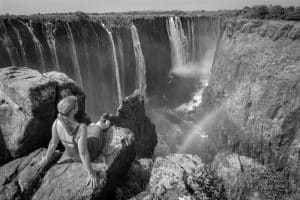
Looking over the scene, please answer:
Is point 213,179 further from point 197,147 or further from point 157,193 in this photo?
point 197,147

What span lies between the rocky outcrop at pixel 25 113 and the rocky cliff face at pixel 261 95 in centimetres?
1152

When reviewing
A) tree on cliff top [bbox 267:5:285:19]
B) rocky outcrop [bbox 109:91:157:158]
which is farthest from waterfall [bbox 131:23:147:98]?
tree on cliff top [bbox 267:5:285:19]

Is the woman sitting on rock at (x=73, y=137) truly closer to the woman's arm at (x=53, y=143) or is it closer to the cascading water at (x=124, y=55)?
the woman's arm at (x=53, y=143)

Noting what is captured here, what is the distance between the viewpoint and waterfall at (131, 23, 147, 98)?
2581 centimetres

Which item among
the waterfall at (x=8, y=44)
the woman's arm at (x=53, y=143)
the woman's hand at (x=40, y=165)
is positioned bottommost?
the woman's hand at (x=40, y=165)

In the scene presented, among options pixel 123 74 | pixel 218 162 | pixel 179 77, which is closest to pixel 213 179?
pixel 218 162

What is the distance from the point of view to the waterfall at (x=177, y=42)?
102 ft

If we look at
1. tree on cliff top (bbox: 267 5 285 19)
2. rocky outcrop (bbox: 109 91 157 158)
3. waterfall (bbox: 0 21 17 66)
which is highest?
tree on cliff top (bbox: 267 5 285 19)

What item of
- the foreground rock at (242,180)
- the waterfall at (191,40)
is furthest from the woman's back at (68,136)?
the waterfall at (191,40)

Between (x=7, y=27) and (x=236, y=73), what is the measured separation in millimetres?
15964

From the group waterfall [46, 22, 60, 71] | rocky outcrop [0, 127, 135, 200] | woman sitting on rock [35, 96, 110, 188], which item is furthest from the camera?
waterfall [46, 22, 60, 71]

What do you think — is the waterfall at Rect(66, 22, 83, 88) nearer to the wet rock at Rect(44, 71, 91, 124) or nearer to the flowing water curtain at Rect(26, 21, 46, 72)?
the flowing water curtain at Rect(26, 21, 46, 72)

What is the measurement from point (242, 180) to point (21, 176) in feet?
22.6

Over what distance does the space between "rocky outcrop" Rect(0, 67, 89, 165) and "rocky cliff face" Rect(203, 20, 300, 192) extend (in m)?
11.5
